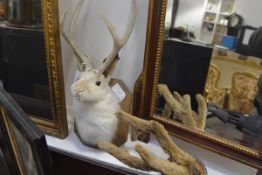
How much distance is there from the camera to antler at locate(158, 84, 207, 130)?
3.00ft

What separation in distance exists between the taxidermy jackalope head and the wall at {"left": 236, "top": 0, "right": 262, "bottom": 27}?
379 mm

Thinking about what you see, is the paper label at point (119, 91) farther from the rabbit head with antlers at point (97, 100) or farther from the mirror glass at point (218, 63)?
the mirror glass at point (218, 63)

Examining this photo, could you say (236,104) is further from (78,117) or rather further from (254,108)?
Answer: (78,117)

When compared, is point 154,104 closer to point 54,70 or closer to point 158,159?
point 158,159

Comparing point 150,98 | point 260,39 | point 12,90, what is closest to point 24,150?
point 150,98

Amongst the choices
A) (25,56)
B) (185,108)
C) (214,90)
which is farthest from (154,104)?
(25,56)

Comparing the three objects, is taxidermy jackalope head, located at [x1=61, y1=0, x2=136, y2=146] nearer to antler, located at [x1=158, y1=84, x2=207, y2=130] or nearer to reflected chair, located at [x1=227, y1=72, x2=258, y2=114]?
antler, located at [x1=158, y1=84, x2=207, y2=130]

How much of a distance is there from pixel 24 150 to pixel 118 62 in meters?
0.57

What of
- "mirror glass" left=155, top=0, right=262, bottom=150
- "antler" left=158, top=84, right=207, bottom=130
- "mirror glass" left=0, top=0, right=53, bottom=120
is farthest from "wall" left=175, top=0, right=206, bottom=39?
"mirror glass" left=0, top=0, right=53, bottom=120

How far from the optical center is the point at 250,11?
776 mm

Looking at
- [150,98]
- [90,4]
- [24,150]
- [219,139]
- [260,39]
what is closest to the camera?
[24,150]

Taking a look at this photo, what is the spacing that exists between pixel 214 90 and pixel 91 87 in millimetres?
426

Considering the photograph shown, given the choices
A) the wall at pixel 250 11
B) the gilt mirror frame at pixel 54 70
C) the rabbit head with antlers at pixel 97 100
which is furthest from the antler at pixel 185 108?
the gilt mirror frame at pixel 54 70

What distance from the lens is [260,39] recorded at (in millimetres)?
771
